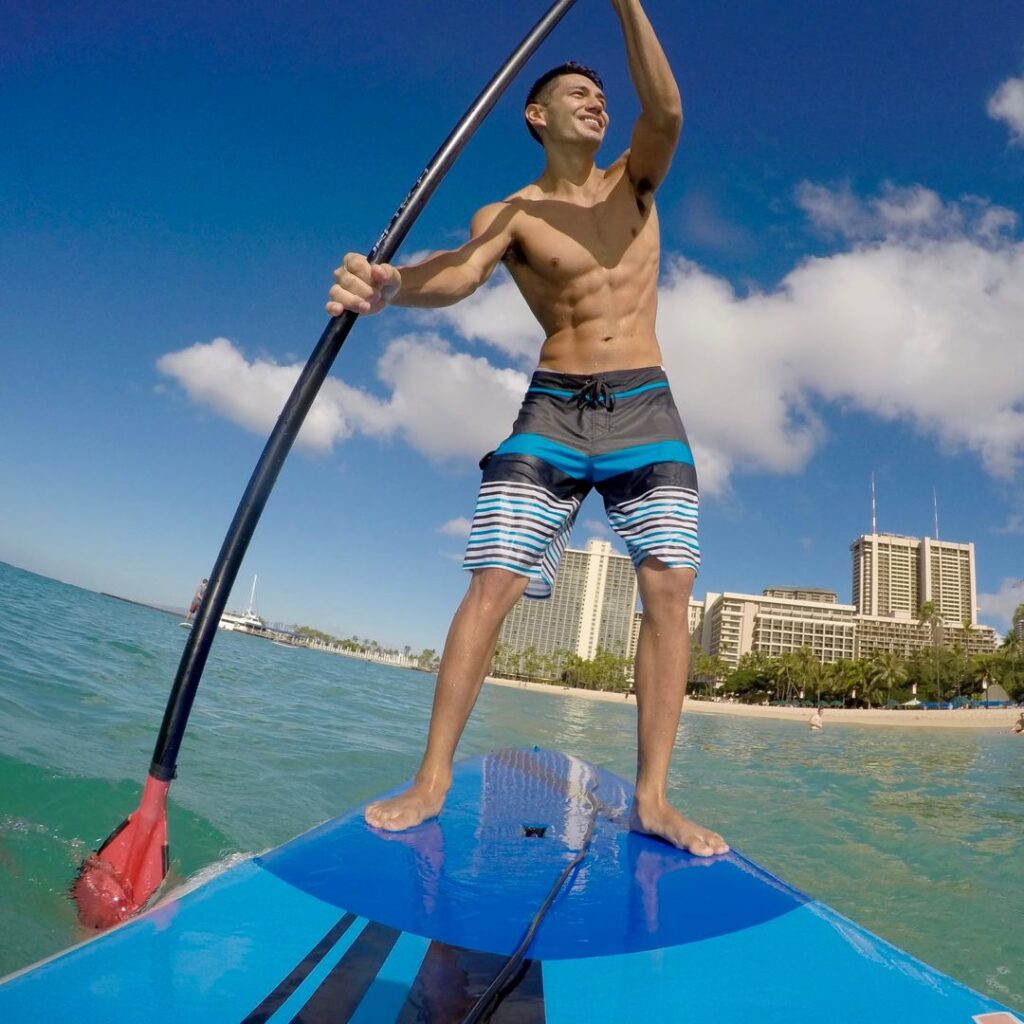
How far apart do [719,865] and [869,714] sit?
2312 inches

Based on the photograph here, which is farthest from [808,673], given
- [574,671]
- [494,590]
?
[494,590]

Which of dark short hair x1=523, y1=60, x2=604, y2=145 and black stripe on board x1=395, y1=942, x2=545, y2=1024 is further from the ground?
dark short hair x1=523, y1=60, x2=604, y2=145

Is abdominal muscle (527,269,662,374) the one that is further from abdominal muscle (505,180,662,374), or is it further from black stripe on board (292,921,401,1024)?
black stripe on board (292,921,401,1024)

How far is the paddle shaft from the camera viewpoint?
194 centimetres

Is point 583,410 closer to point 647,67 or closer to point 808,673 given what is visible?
point 647,67

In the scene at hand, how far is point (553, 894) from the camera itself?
1.46 m

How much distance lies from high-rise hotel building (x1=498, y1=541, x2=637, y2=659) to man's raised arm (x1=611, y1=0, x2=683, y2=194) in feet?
500

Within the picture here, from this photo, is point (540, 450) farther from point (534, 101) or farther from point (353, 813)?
point (534, 101)

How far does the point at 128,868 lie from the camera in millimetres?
1742

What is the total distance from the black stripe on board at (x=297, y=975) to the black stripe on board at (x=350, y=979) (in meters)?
0.03

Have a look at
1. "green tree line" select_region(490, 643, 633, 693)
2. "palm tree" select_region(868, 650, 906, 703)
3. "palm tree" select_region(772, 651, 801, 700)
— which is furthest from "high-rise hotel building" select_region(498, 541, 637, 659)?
"palm tree" select_region(868, 650, 906, 703)

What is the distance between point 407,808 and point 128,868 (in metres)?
0.73

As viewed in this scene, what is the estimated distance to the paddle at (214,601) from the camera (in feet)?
5.73

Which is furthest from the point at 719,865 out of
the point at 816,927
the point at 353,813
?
the point at 353,813
